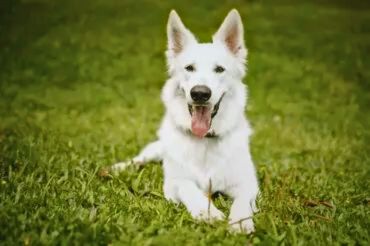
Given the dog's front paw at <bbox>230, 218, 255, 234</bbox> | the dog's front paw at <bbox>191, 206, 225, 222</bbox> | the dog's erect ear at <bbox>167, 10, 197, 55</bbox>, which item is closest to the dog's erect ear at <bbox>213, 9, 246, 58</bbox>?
the dog's erect ear at <bbox>167, 10, 197, 55</bbox>

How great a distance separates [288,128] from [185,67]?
383 cm

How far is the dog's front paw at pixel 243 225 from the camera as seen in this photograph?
3797 mm

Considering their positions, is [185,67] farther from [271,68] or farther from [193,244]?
[271,68]

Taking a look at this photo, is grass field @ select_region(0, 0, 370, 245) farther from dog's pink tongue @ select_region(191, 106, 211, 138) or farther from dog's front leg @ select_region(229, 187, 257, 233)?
dog's pink tongue @ select_region(191, 106, 211, 138)

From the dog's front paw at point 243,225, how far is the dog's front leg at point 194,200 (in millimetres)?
145

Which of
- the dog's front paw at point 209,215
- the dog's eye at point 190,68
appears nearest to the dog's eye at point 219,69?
the dog's eye at point 190,68

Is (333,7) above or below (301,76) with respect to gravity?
above

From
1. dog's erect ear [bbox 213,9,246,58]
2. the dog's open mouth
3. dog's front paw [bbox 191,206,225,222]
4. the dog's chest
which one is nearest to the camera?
dog's front paw [bbox 191,206,225,222]

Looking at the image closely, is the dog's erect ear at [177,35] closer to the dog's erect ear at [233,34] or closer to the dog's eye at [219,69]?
the dog's erect ear at [233,34]

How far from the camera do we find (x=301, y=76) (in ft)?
37.7

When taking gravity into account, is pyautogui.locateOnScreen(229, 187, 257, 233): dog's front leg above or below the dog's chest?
below

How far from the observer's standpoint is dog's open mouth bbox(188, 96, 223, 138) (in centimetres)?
464

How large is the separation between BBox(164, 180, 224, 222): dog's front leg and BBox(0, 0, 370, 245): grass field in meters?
0.09

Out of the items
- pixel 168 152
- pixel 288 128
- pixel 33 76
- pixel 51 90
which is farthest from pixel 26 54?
pixel 168 152
